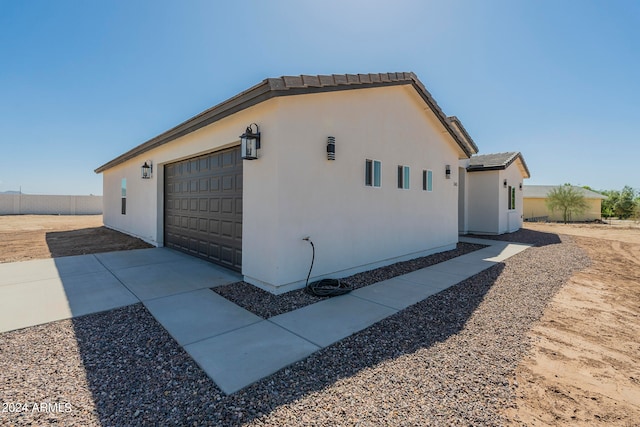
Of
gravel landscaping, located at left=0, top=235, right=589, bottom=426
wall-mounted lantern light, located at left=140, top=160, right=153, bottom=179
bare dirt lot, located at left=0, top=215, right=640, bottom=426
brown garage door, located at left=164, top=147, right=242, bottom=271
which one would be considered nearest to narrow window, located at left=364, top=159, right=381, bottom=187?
brown garage door, located at left=164, top=147, right=242, bottom=271

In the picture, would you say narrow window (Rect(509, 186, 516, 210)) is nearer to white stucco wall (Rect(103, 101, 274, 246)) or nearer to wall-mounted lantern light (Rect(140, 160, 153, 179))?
white stucco wall (Rect(103, 101, 274, 246))

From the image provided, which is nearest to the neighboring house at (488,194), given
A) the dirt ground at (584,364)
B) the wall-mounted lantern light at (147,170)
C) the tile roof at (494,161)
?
the tile roof at (494,161)

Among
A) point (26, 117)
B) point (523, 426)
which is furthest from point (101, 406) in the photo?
point (26, 117)

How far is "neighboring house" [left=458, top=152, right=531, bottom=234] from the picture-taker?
551 inches

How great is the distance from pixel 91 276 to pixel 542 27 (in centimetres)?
1323

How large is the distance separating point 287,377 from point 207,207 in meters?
5.48

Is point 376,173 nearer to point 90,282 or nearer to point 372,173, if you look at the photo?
point 372,173

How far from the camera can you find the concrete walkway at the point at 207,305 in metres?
2.97

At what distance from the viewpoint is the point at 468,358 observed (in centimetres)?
289

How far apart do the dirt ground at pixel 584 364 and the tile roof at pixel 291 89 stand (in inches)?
186

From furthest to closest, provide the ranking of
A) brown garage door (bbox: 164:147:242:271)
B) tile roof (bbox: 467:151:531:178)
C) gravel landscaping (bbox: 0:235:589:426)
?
tile roof (bbox: 467:151:531:178), brown garage door (bbox: 164:147:242:271), gravel landscaping (bbox: 0:235:589:426)

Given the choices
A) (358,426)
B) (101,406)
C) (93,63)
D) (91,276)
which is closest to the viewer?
(358,426)

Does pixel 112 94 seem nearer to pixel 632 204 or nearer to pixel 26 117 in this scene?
pixel 26 117

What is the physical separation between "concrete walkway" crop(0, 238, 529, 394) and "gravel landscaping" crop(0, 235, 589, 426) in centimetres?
20
